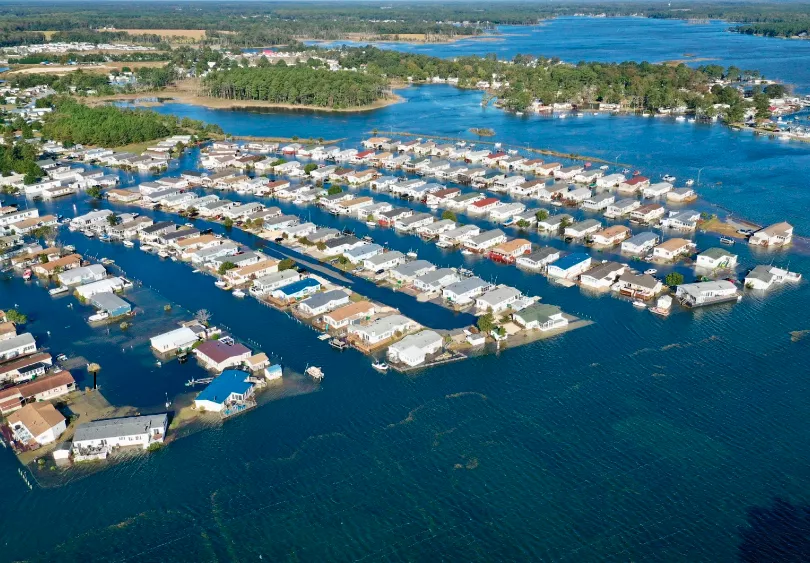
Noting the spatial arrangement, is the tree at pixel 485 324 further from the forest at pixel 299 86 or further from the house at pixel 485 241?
the forest at pixel 299 86

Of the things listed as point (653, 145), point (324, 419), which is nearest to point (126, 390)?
point (324, 419)

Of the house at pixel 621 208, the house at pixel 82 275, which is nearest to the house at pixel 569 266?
the house at pixel 621 208

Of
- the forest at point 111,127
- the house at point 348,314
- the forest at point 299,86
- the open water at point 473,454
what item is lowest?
the open water at point 473,454

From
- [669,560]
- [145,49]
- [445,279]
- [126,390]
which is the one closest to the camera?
[669,560]

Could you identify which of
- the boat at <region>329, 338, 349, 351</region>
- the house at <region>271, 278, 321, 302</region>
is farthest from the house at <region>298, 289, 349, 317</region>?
the boat at <region>329, 338, 349, 351</region>

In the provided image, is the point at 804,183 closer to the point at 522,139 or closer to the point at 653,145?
the point at 653,145

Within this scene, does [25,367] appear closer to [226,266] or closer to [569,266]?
[226,266]
